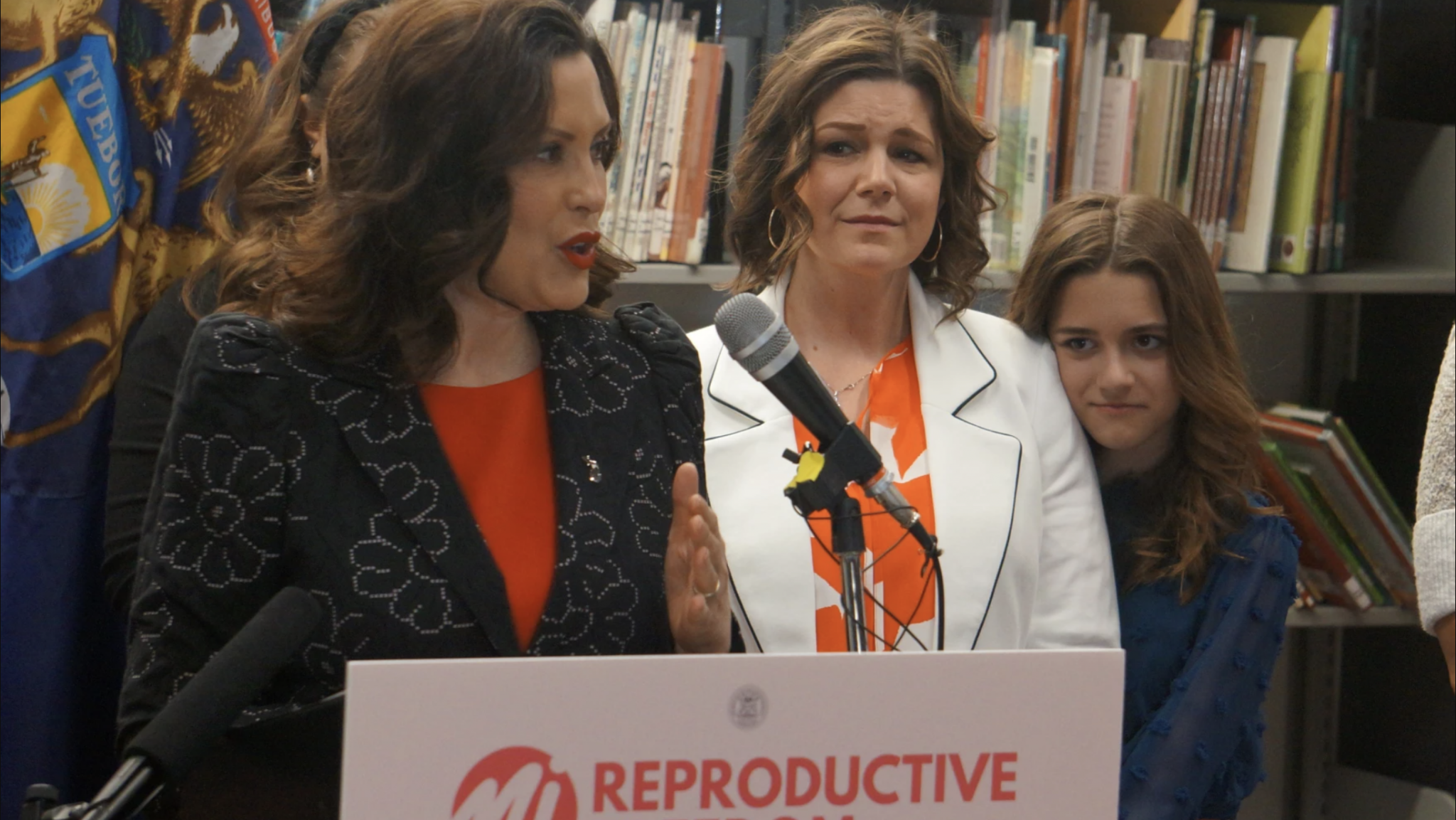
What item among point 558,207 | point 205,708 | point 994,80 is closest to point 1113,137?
point 994,80

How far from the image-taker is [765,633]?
1.62 metres

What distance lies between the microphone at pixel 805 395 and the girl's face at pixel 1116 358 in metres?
0.80

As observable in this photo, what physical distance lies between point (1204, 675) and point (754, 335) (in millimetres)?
900

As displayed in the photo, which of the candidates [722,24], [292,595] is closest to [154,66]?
[722,24]

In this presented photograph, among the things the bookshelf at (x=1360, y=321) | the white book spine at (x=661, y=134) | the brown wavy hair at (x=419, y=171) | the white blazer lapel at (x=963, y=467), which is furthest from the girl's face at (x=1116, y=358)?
the brown wavy hair at (x=419, y=171)

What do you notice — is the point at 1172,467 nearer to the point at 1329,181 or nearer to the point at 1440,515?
the point at 1440,515

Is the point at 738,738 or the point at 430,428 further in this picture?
the point at 430,428

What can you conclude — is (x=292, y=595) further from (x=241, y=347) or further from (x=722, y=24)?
(x=722, y=24)

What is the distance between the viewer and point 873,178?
67.4 inches

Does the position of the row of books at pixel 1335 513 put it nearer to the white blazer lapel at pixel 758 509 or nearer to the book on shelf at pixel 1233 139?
the book on shelf at pixel 1233 139

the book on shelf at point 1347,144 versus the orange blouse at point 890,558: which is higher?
the book on shelf at point 1347,144

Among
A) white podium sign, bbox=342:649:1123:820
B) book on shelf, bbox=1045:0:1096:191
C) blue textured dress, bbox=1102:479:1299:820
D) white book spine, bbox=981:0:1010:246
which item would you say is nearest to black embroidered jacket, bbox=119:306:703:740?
white podium sign, bbox=342:649:1123:820

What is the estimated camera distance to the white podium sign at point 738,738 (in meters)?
0.81

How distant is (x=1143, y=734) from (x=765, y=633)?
0.47 meters
